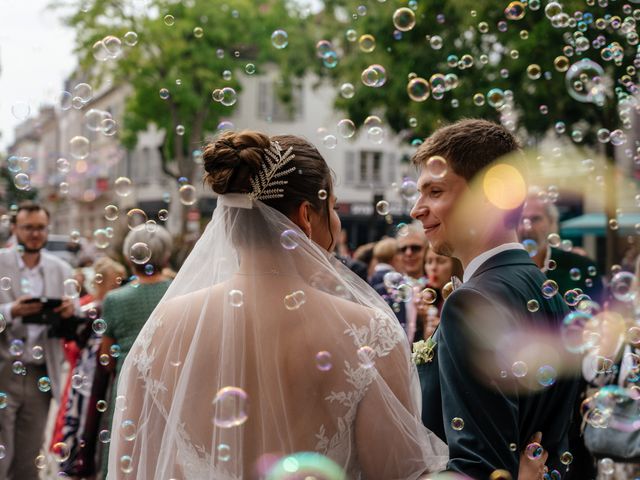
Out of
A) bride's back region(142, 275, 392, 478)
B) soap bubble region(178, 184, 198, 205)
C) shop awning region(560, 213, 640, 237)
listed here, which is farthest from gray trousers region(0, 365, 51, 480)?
shop awning region(560, 213, 640, 237)

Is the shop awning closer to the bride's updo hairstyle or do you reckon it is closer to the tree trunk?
the tree trunk

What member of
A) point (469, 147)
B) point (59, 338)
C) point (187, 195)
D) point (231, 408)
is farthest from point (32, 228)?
point (469, 147)

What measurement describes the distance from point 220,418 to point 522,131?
1400cm

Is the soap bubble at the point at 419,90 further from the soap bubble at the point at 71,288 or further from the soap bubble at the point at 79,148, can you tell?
the soap bubble at the point at 71,288

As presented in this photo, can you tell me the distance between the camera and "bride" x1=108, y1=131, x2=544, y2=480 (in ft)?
6.84

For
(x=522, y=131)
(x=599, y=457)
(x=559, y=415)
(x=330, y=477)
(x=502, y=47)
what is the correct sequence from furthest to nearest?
(x=522, y=131) → (x=502, y=47) → (x=599, y=457) → (x=559, y=415) → (x=330, y=477)

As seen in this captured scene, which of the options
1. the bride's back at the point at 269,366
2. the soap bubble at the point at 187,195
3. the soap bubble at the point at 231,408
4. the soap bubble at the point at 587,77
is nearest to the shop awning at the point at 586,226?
the soap bubble at the point at 587,77

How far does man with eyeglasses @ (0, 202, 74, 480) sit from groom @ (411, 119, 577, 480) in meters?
3.54

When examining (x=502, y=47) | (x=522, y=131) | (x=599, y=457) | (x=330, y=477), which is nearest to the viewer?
(x=330, y=477)

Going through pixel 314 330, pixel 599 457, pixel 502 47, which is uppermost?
pixel 502 47

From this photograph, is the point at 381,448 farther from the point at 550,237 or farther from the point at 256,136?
the point at 550,237

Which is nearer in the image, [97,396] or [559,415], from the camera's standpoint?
[559,415]

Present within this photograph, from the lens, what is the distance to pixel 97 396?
4531 millimetres

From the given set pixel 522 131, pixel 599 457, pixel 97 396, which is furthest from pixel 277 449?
pixel 522 131
